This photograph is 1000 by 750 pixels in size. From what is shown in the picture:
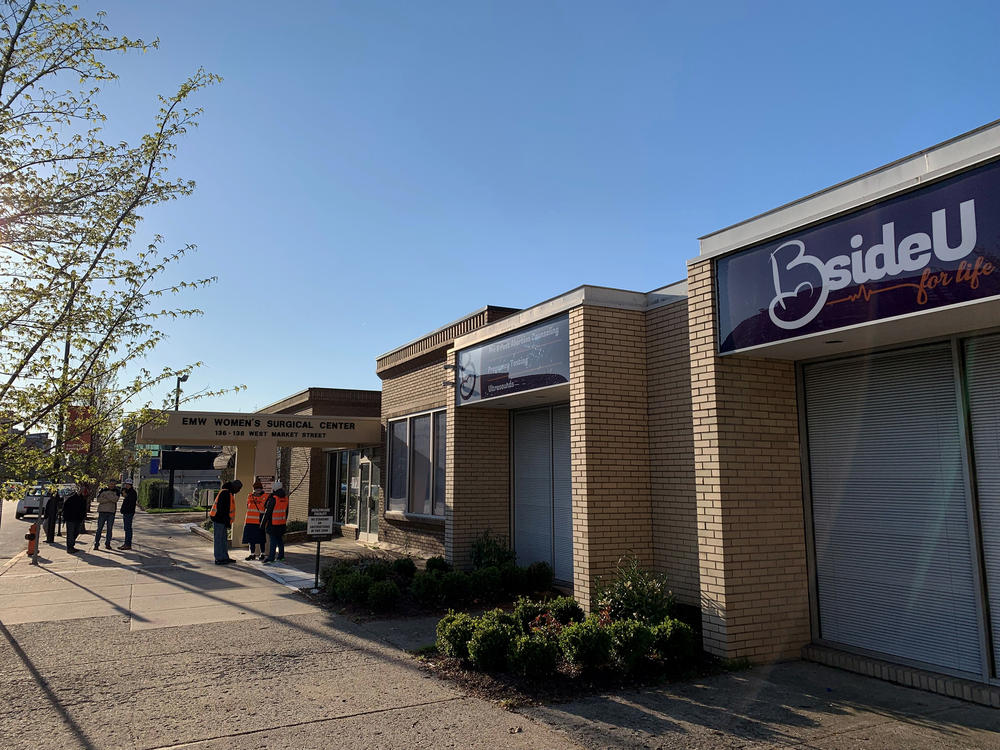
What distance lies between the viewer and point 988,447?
5.97m

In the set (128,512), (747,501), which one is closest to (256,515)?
(128,512)

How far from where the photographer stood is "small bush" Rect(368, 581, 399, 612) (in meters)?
9.61

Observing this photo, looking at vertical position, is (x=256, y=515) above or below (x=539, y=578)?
above

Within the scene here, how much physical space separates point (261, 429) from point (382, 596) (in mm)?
9188

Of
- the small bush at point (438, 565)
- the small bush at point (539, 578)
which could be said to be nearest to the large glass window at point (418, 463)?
the small bush at point (438, 565)

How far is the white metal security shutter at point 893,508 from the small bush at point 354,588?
5.85 m

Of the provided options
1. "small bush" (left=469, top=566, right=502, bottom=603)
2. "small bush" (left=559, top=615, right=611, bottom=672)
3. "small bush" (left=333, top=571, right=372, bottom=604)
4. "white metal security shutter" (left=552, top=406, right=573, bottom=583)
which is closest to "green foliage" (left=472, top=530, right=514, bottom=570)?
"white metal security shutter" (left=552, top=406, right=573, bottom=583)

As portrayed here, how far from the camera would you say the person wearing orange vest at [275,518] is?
1477 cm

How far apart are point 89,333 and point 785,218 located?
251 inches

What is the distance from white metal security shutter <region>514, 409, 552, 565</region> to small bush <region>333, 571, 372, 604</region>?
2.95m

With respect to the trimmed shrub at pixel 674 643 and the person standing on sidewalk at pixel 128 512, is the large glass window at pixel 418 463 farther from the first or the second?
the trimmed shrub at pixel 674 643

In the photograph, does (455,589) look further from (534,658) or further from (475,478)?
(534,658)

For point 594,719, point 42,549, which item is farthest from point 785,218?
point 42,549

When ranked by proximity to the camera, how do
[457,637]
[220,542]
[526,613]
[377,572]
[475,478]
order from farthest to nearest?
[220,542] < [475,478] < [377,572] < [526,613] < [457,637]
